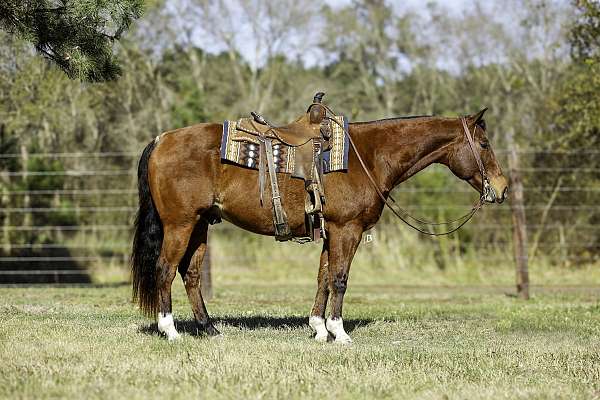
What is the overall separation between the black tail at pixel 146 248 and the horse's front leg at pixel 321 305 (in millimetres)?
1550

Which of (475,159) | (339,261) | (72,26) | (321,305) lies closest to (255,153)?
(339,261)

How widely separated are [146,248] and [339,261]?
1914mm

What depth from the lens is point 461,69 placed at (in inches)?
1378

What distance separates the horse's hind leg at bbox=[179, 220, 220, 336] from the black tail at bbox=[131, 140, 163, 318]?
421mm

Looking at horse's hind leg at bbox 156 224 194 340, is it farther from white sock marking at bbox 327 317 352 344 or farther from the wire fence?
the wire fence

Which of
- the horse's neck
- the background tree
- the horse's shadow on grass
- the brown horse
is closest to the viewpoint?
the brown horse

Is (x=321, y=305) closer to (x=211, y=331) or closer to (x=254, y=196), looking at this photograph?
(x=211, y=331)

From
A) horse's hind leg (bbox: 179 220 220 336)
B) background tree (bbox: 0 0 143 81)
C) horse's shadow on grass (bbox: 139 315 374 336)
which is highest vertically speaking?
background tree (bbox: 0 0 143 81)

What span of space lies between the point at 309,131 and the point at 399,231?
393 inches

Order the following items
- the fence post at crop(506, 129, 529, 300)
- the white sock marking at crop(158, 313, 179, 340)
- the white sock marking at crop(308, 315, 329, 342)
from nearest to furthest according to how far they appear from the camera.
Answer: the white sock marking at crop(158, 313, 179, 340)
the white sock marking at crop(308, 315, 329, 342)
the fence post at crop(506, 129, 529, 300)

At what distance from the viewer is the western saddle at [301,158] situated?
291 inches

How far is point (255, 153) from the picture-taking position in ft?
24.5

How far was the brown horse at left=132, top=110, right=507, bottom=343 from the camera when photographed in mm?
7457

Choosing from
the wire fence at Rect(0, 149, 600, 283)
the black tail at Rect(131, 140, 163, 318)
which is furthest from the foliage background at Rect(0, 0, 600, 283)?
the black tail at Rect(131, 140, 163, 318)
